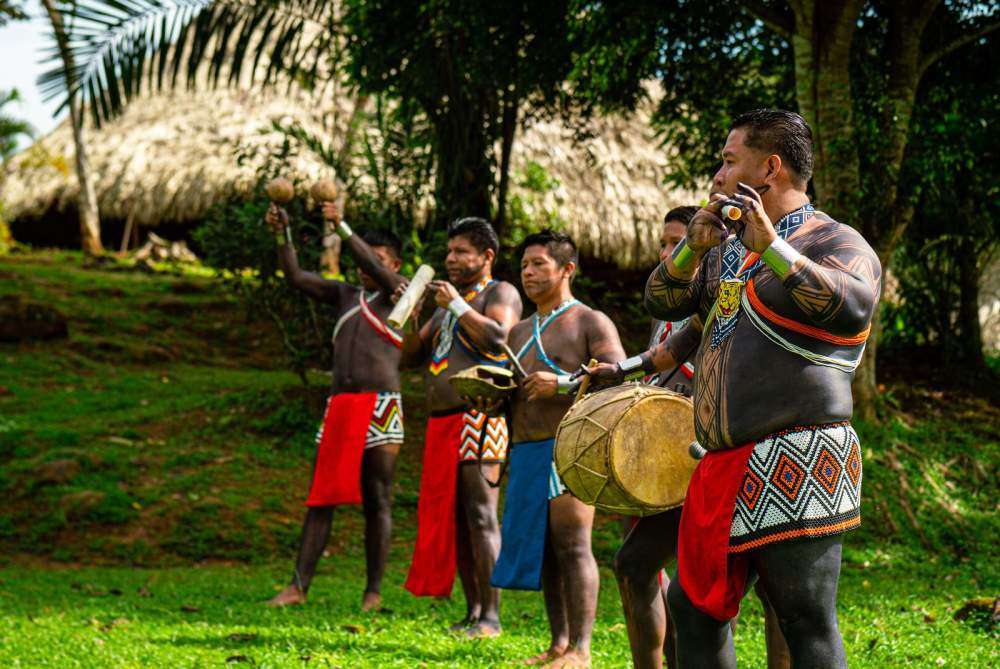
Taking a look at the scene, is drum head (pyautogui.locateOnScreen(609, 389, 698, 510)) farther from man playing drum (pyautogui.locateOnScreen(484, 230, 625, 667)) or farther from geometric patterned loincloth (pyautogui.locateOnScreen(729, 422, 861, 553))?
man playing drum (pyautogui.locateOnScreen(484, 230, 625, 667))

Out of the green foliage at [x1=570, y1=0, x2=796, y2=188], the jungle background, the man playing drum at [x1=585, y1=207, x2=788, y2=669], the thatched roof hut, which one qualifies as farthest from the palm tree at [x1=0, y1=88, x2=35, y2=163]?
the man playing drum at [x1=585, y1=207, x2=788, y2=669]

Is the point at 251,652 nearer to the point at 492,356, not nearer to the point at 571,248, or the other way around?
the point at 492,356

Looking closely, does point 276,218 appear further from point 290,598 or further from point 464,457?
point 290,598

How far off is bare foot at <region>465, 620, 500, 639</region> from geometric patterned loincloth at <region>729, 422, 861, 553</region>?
3.03 metres

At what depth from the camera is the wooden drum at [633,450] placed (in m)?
3.73

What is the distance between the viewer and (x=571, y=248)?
5453mm

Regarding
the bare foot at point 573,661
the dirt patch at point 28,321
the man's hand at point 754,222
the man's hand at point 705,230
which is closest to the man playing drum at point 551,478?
the bare foot at point 573,661

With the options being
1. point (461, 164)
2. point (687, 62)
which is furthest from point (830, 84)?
point (461, 164)

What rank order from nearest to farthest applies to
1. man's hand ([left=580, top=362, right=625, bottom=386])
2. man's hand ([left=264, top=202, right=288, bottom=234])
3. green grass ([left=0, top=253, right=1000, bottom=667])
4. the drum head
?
the drum head < man's hand ([left=580, top=362, right=625, bottom=386]) < green grass ([left=0, top=253, right=1000, bottom=667]) < man's hand ([left=264, top=202, right=288, bottom=234])

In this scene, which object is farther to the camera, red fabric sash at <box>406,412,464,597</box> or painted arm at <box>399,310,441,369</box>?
painted arm at <box>399,310,441,369</box>

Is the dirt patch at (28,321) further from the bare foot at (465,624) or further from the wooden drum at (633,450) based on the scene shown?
the wooden drum at (633,450)

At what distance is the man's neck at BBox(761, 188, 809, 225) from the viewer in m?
3.30

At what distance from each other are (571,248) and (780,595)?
9.05 feet

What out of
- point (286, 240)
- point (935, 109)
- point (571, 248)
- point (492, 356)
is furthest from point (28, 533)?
point (935, 109)
